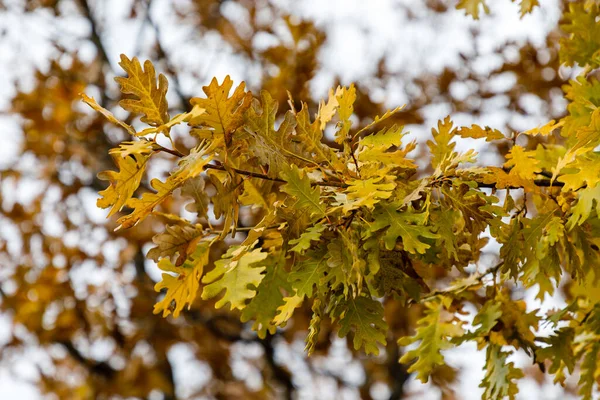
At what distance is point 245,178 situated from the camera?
44.9 inches

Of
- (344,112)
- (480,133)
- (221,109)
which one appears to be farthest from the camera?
(480,133)

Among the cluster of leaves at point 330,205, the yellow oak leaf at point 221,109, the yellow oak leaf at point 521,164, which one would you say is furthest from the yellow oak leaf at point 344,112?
the yellow oak leaf at point 521,164

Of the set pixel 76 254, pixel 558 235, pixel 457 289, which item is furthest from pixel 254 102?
pixel 76 254

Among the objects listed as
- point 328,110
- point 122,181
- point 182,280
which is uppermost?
point 328,110

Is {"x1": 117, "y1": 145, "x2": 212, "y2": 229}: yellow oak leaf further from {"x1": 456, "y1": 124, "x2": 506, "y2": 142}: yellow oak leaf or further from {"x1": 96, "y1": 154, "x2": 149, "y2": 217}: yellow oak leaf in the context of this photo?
{"x1": 456, "y1": 124, "x2": 506, "y2": 142}: yellow oak leaf

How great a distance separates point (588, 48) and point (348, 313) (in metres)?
1.07

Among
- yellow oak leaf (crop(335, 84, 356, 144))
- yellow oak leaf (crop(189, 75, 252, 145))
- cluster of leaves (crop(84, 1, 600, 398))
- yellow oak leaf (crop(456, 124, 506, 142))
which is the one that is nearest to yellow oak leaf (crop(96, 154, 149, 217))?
cluster of leaves (crop(84, 1, 600, 398))

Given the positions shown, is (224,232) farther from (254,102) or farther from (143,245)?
(143,245)

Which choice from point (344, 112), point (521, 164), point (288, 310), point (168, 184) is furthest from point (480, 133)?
point (168, 184)

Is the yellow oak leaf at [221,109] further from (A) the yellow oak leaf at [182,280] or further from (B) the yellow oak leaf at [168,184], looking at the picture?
(A) the yellow oak leaf at [182,280]

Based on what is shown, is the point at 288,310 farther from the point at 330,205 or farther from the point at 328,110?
the point at 328,110

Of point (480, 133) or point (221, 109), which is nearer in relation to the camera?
point (221, 109)

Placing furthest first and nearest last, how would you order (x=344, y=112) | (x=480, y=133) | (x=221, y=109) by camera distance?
(x=480, y=133) < (x=344, y=112) < (x=221, y=109)

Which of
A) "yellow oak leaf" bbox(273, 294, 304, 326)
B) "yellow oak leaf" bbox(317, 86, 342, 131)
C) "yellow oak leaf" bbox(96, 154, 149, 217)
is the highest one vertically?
"yellow oak leaf" bbox(317, 86, 342, 131)
